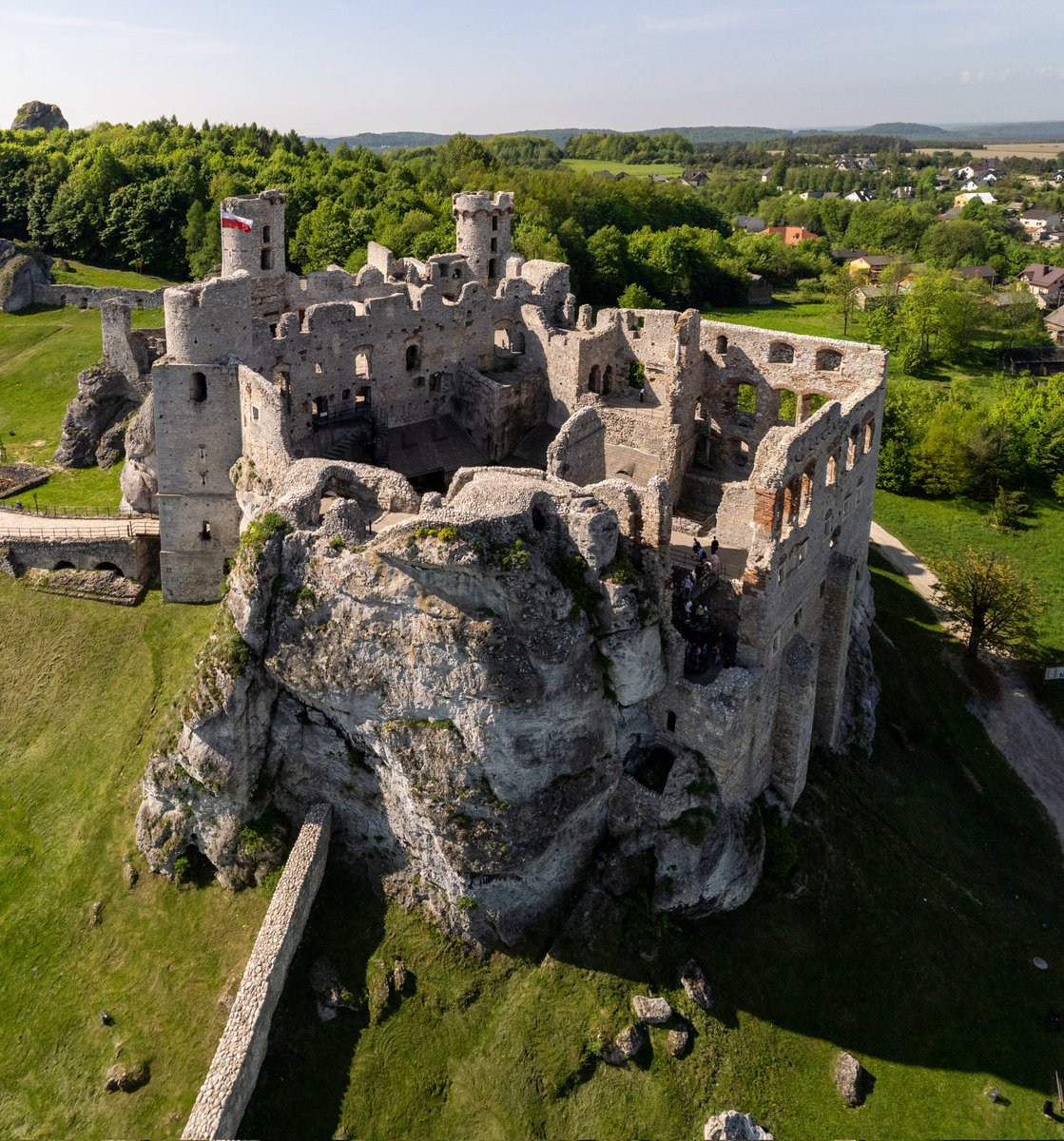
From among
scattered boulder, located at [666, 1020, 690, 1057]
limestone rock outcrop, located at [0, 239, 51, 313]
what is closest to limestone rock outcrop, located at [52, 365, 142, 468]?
limestone rock outcrop, located at [0, 239, 51, 313]

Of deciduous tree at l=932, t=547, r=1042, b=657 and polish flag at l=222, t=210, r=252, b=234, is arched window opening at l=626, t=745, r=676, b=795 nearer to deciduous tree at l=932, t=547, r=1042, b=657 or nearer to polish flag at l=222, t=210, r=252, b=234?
deciduous tree at l=932, t=547, r=1042, b=657

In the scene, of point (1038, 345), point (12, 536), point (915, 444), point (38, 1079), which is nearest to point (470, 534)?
point (38, 1079)

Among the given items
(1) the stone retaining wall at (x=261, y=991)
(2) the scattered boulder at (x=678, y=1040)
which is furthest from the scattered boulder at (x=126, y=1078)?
(2) the scattered boulder at (x=678, y=1040)

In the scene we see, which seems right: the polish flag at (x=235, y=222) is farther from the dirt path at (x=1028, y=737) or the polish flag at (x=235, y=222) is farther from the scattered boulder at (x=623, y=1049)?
the dirt path at (x=1028, y=737)

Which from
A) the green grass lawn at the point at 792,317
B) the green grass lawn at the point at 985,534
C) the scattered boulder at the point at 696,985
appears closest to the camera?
the scattered boulder at the point at 696,985

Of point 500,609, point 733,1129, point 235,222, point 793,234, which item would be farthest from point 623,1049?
point 793,234
